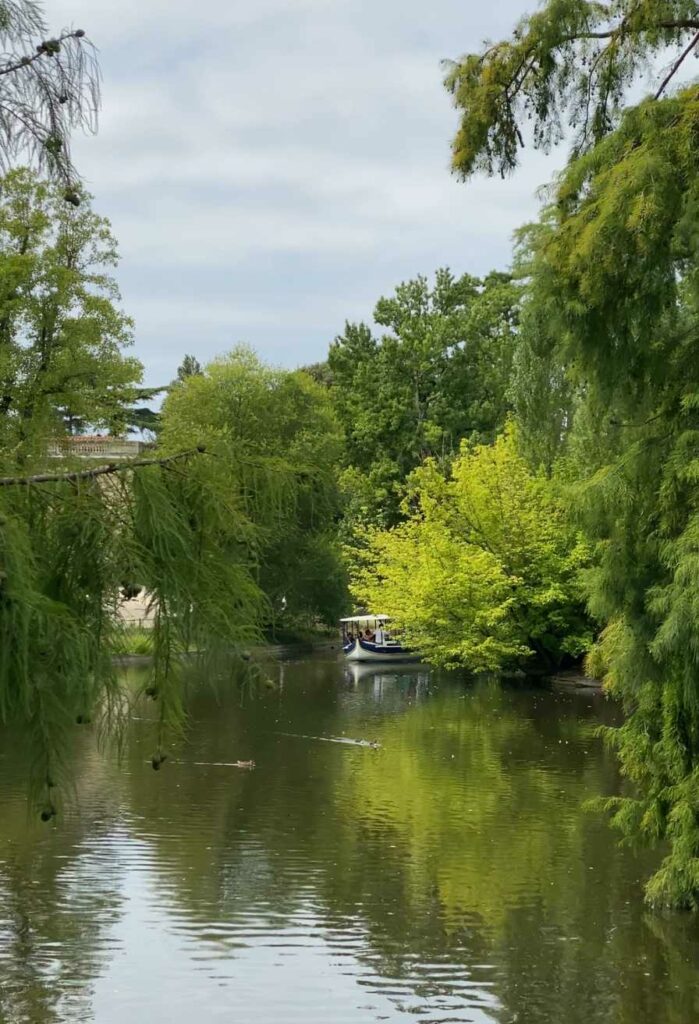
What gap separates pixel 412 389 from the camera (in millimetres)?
45625

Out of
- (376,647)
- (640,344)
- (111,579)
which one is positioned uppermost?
(640,344)

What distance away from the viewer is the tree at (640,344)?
8.32 meters

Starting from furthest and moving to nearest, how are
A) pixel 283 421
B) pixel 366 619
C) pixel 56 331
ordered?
pixel 283 421 < pixel 366 619 < pixel 56 331

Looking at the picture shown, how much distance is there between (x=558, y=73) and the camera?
360 inches

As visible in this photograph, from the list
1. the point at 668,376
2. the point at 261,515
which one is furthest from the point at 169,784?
the point at 261,515

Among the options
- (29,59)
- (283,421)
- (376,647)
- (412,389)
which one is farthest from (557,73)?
(412,389)

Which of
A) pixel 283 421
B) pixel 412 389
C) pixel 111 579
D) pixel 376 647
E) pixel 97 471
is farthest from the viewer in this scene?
pixel 412 389

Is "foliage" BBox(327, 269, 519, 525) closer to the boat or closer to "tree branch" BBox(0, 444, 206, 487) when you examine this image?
the boat

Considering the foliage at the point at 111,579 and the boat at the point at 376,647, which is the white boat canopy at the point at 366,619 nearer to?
the boat at the point at 376,647

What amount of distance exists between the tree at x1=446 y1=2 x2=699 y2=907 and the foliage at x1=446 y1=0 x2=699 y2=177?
16mm

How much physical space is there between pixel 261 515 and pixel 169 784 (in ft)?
44.6

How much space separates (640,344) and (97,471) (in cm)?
640

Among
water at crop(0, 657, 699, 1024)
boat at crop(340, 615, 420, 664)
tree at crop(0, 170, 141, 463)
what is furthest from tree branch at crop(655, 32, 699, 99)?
boat at crop(340, 615, 420, 664)

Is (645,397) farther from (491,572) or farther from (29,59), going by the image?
(491,572)
